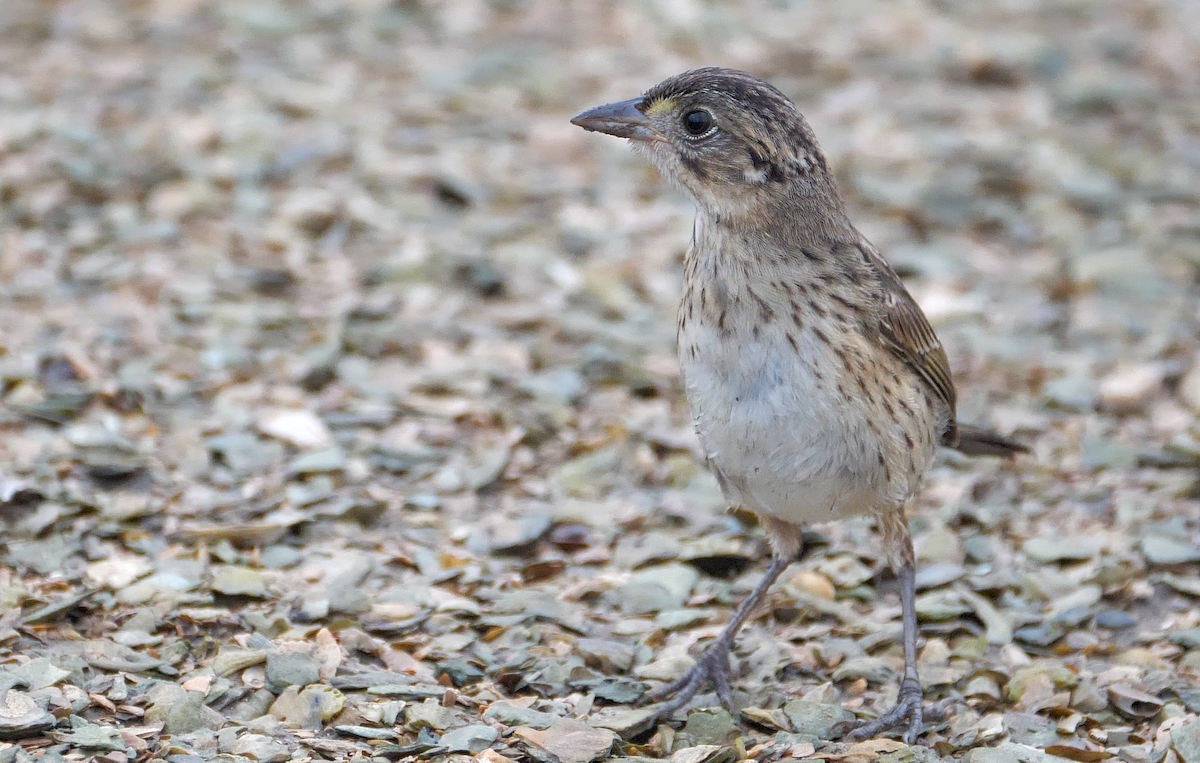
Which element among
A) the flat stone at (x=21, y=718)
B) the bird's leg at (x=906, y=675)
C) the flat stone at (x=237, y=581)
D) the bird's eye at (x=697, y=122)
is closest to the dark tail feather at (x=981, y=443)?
the bird's leg at (x=906, y=675)

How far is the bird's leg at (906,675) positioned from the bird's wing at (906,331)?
0.52 m

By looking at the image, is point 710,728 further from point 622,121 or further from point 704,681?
point 622,121

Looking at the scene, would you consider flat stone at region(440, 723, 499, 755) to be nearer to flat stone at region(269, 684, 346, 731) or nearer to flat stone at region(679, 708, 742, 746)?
flat stone at region(269, 684, 346, 731)

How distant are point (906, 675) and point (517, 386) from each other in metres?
2.66

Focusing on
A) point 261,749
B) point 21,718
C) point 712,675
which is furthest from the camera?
point 712,675

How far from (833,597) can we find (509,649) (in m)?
1.37

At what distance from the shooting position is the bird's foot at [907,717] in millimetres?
4863

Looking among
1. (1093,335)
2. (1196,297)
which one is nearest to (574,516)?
(1093,335)

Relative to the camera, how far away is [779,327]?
15.7 feet

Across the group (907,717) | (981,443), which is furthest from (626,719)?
(981,443)

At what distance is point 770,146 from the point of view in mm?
4855

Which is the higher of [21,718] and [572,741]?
[572,741]

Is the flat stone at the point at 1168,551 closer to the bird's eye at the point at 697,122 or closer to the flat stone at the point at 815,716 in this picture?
the flat stone at the point at 815,716

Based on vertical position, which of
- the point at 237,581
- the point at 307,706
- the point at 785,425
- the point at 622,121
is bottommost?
the point at 307,706
